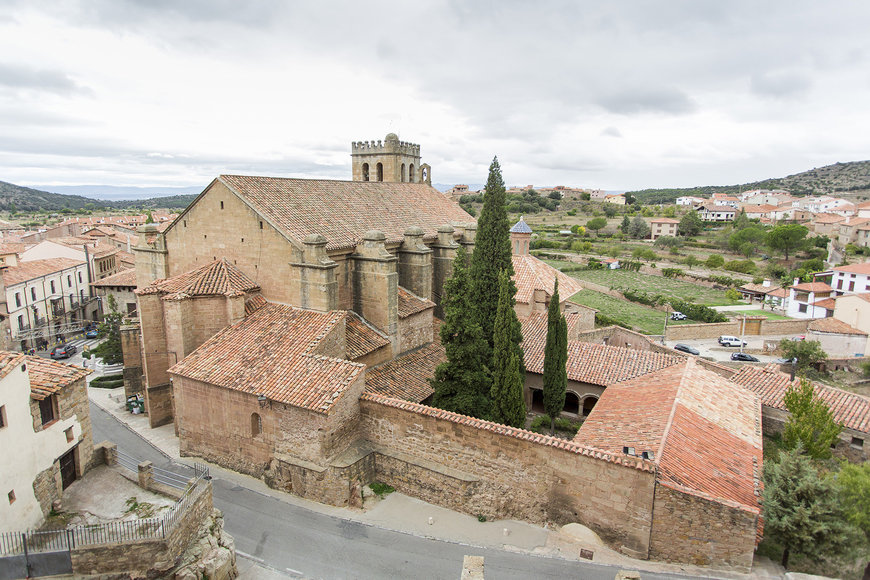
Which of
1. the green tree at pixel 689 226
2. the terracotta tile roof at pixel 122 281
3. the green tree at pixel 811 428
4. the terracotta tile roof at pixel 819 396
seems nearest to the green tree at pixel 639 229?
the green tree at pixel 689 226

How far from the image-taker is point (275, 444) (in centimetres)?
1422

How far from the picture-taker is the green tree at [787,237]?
6681cm

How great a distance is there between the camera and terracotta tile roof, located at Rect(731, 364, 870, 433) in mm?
16828

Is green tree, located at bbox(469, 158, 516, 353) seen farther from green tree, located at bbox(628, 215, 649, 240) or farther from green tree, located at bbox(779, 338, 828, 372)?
green tree, located at bbox(628, 215, 649, 240)

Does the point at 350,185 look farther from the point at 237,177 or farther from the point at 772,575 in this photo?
the point at 772,575

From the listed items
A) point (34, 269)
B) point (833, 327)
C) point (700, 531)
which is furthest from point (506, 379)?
point (34, 269)

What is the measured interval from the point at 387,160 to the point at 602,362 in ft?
54.1

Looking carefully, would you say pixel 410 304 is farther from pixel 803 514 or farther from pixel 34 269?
pixel 34 269

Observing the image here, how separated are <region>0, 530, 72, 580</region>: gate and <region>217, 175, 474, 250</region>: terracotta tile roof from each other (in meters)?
10.1

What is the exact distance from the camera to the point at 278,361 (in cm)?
1483

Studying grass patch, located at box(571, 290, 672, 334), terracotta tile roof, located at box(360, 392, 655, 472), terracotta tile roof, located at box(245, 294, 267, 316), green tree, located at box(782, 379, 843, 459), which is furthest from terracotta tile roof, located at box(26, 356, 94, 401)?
grass patch, located at box(571, 290, 672, 334)

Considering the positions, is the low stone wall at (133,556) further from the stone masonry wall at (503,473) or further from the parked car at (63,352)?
the parked car at (63,352)

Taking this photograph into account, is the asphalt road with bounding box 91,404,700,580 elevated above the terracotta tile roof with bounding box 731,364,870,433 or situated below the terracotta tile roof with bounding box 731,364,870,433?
below

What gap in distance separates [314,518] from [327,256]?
818cm
